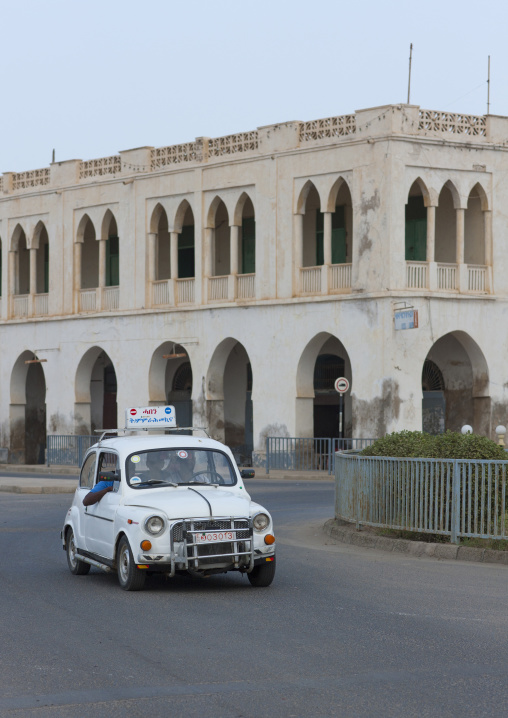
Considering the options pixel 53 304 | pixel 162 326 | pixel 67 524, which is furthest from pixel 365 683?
pixel 53 304

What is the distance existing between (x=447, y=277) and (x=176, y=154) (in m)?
10.0

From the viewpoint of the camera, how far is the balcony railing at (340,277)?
35.8 m

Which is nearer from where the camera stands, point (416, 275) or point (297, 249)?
point (416, 275)

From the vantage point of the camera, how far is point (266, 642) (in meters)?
9.30

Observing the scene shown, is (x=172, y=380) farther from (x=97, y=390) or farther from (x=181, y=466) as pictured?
(x=181, y=466)

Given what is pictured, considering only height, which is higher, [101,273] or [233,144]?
[233,144]

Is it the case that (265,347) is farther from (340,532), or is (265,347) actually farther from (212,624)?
(212,624)

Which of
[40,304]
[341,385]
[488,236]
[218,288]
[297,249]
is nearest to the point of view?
[341,385]

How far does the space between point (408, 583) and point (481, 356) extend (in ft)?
78.0

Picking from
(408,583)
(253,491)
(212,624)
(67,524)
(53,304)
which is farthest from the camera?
(53,304)

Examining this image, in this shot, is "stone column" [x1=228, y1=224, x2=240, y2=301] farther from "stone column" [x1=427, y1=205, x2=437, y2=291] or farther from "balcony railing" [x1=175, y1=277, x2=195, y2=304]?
"stone column" [x1=427, y1=205, x2=437, y2=291]

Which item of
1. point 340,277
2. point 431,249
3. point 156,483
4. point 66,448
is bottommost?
point 66,448

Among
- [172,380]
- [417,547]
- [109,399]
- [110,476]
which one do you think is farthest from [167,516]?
[109,399]

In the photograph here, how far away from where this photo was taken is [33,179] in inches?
1758
